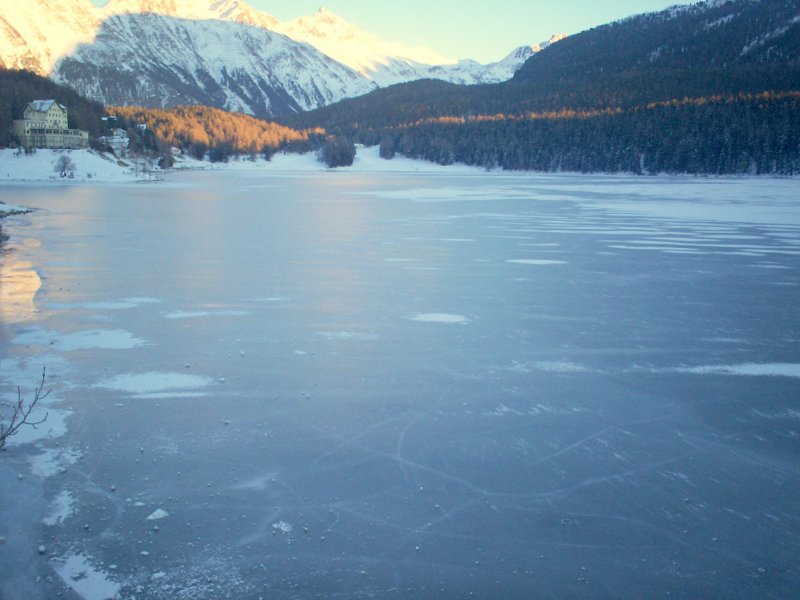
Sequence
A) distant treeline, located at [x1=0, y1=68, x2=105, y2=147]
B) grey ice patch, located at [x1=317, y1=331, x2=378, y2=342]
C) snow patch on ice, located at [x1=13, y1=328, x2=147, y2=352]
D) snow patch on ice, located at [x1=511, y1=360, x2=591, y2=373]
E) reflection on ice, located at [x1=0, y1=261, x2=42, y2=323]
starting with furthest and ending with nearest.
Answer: distant treeline, located at [x1=0, y1=68, x2=105, y2=147] → reflection on ice, located at [x1=0, y1=261, x2=42, y2=323] → grey ice patch, located at [x1=317, y1=331, x2=378, y2=342] → snow patch on ice, located at [x1=13, y1=328, x2=147, y2=352] → snow patch on ice, located at [x1=511, y1=360, x2=591, y2=373]

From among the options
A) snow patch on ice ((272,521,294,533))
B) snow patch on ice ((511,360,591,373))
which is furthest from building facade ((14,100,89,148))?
snow patch on ice ((272,521,294,533))

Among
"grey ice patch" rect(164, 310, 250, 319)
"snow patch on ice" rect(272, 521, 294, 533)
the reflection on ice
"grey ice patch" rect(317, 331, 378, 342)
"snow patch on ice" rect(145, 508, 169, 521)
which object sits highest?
"grey ice patch" rect(317, 331, 378, 342)

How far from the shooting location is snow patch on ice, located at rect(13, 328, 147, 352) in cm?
862

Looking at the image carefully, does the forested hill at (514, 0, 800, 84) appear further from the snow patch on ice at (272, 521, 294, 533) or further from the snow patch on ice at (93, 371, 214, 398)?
the snow patch on ice at (272, 521, 294, 533)

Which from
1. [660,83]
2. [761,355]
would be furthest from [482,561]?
[660,83]

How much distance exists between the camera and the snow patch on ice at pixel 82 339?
8625 millimetres

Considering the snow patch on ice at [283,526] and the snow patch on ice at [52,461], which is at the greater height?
the snow patch on ice at [283,526]

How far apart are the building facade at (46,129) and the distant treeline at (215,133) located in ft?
69.8

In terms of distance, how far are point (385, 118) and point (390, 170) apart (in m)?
46.9

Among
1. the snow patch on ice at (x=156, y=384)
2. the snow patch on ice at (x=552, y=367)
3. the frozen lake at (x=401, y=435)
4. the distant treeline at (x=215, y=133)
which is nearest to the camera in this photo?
the frozen lake at (x=401, y=435)

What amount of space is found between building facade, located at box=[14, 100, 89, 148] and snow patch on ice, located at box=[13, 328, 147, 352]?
237 feet

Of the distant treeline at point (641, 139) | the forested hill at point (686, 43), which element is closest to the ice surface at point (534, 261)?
the distant treeline at point (641, 139)

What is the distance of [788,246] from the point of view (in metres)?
19.0

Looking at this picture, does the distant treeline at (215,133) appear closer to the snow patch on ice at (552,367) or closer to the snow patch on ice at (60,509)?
the snow patch on ice at (552,367)
